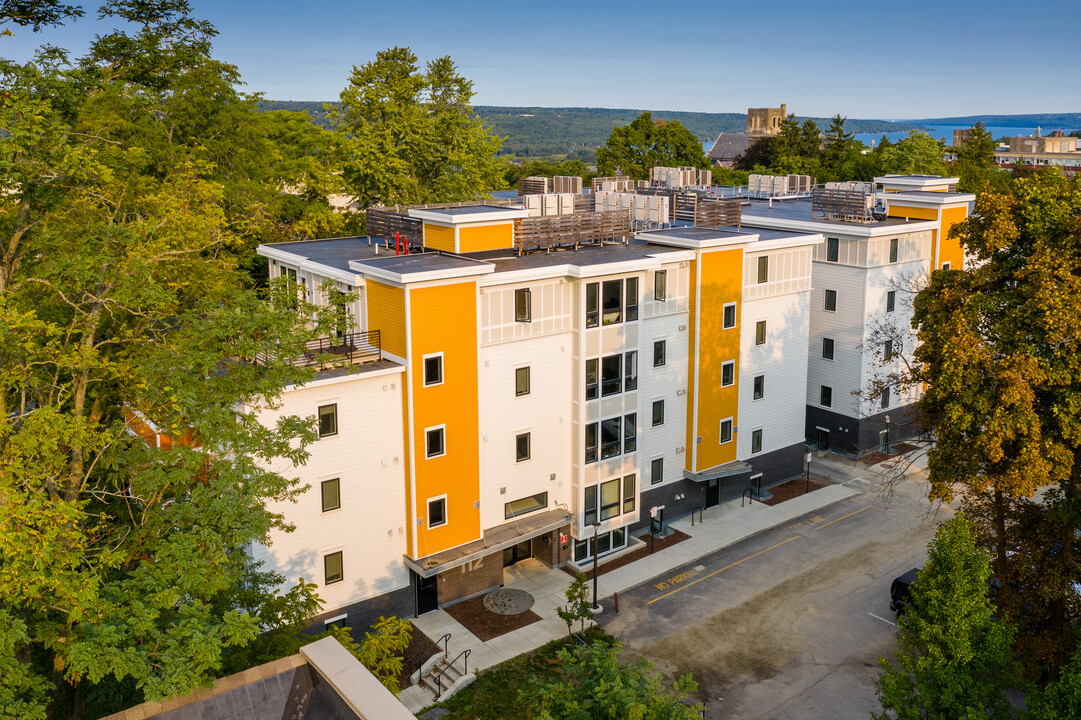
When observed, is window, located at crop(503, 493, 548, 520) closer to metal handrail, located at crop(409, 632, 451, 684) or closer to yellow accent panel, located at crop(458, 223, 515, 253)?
metal handrail, located at crop(409, 632, 451, 684)

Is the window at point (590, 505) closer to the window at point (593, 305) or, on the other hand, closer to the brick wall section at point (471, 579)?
the brick wall section at point (471, 579)

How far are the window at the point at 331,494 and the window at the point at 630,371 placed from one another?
41.9 ft

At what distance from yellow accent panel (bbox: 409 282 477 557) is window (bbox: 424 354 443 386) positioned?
15 cm

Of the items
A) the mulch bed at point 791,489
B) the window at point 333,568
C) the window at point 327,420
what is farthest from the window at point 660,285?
the window at point 333,568

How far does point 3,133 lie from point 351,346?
1314 centimetres

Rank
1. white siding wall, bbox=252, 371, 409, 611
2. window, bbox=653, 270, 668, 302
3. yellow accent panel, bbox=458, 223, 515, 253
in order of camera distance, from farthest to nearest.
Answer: window, bbox=653, 270, 668, 302 < yellow accent panel, bbox=458, 223, 515, 253 < white siding wall, bbox=252, 371, 409, 611

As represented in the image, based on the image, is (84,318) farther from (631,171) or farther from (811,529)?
(631,171)

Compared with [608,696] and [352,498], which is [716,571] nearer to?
[352,498]

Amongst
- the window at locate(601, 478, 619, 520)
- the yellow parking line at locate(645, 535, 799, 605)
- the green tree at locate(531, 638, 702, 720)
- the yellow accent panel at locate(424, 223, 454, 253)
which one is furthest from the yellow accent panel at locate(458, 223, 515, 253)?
the green tree at locate(531, 638, 702, 720)

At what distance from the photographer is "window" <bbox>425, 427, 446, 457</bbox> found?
101 ft

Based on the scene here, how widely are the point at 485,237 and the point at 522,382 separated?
20.4ft

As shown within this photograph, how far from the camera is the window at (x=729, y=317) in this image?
127 feet

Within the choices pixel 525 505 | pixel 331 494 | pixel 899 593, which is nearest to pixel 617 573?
pixel 525 505

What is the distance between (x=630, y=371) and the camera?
36.2 metres
